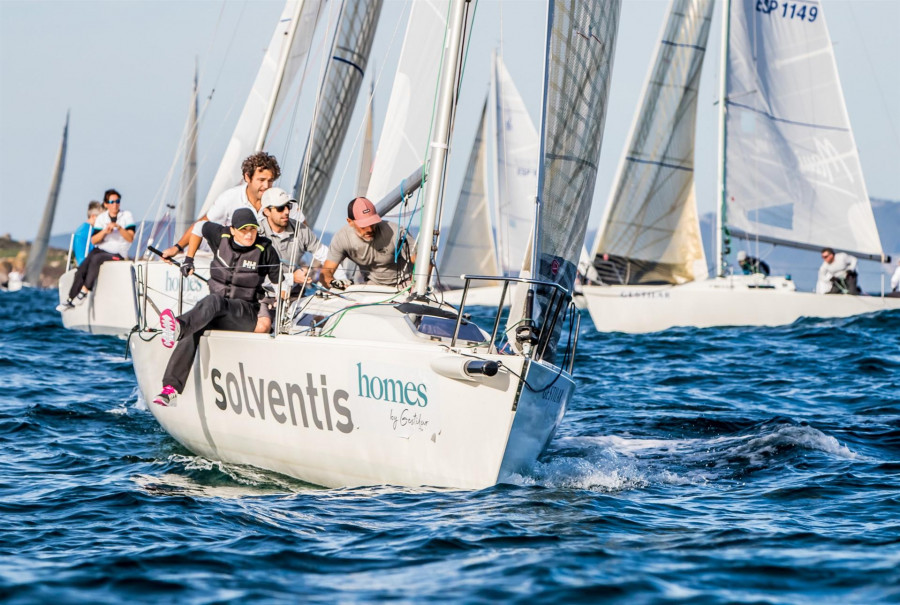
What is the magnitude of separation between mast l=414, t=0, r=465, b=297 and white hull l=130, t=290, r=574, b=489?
0.44 m

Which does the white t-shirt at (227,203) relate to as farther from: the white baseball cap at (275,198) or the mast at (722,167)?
the mast at (722,167)

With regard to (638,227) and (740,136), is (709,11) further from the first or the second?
(638,227)

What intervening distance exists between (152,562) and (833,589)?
8.75 ft

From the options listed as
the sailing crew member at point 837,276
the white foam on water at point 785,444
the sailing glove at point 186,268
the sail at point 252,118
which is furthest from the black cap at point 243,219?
the sailing crew member at point 837,276

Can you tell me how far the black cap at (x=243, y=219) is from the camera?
22.0ft

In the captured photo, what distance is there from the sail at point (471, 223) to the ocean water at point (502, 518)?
26248mm

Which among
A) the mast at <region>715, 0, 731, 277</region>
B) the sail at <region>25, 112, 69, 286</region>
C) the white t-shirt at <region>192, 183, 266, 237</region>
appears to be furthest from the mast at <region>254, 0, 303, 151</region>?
the sail at <region>25, 112, 69, 286</region>

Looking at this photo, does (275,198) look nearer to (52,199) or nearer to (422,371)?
(422,371)

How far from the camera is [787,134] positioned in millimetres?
22797

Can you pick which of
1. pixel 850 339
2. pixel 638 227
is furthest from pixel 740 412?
pixel 638 227

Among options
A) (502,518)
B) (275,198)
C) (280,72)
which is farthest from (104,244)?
(502,518)

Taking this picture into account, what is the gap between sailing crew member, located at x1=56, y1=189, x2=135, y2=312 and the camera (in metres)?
14.1

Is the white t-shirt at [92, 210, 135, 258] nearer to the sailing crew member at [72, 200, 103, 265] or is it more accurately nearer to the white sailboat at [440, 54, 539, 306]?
the sailing crew member at [72, 200, 103, 265]

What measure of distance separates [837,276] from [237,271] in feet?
55.7
